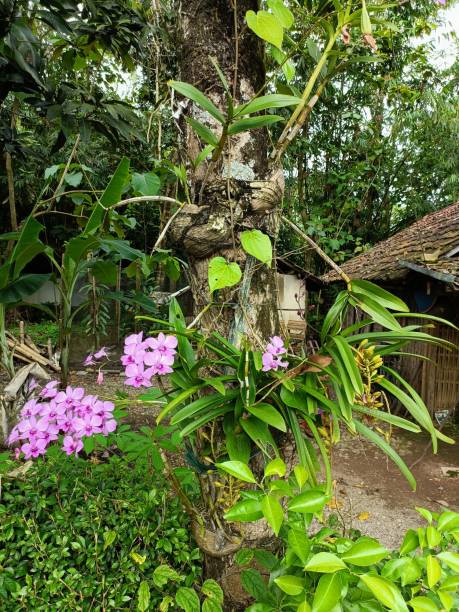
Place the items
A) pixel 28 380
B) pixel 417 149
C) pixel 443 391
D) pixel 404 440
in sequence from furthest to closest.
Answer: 1. pixel 417 149
2. pixel 443 391
3. pixel 404 440
4. pixel 28 380

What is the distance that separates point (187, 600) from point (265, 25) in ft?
A: 4.00

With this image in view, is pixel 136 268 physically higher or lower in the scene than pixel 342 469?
higher

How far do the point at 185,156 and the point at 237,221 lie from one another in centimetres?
28

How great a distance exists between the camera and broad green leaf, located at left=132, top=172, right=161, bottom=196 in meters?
1.47

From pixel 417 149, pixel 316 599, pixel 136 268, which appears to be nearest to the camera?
pixel 316 599

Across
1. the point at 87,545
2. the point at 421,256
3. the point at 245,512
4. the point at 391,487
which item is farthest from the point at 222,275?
the point at 421,256

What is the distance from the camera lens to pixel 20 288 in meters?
1.61

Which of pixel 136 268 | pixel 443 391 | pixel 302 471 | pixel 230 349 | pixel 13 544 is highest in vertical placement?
pixel 136 268

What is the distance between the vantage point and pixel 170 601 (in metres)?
1.01

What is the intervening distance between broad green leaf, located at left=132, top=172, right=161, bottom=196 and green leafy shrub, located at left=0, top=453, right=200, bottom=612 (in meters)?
0.99

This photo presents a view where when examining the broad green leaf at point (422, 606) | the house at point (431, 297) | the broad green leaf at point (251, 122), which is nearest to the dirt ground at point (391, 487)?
the house at point (431, 297)

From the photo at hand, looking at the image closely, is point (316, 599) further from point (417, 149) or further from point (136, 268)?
point (417, 149)

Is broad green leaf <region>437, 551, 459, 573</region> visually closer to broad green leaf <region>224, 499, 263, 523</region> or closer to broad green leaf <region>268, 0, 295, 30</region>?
broad green leaf <region>224, 499, 263, 523</region>

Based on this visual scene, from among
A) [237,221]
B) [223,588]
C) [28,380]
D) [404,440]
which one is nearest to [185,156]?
[237,221]
